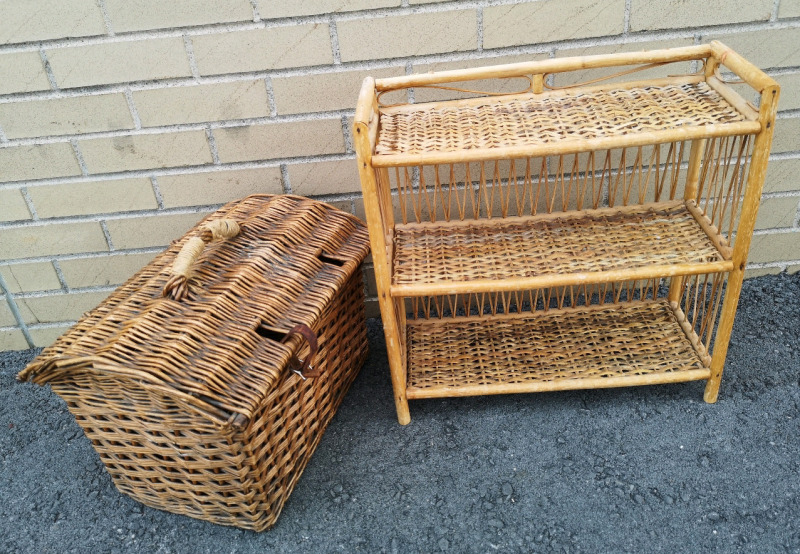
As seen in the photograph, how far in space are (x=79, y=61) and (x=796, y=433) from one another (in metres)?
2.16

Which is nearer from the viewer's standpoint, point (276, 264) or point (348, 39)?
point (276, 264)

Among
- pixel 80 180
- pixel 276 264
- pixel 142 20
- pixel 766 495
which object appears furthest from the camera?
pixel 80 180

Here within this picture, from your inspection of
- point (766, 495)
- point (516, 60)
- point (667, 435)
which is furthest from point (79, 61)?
point (766, 495)

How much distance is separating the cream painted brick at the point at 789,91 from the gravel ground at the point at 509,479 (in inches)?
27.5

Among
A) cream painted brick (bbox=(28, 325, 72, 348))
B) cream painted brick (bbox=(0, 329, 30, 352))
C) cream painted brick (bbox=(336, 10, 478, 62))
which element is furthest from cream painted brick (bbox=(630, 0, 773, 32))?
cream painted brick (bbox=(0, 329, 30, 352))

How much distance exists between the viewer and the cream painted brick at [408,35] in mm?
1713

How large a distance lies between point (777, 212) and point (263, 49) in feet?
5.49

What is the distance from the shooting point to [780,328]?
1.98 metres

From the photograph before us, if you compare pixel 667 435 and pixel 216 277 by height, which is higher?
pixel 216 277

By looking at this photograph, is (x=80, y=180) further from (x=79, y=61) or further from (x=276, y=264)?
(x=276, y=264)

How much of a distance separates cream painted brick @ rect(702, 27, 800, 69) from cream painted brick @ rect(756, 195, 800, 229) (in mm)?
441

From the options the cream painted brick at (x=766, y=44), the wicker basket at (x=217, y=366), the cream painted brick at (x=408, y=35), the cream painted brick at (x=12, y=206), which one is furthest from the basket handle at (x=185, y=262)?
the cream painted brick at (x=766, y=44)

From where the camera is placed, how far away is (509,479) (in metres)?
1.60

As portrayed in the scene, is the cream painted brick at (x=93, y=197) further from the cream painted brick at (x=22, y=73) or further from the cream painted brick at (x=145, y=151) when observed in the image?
the cream painted brick at (x=22, y=73)
